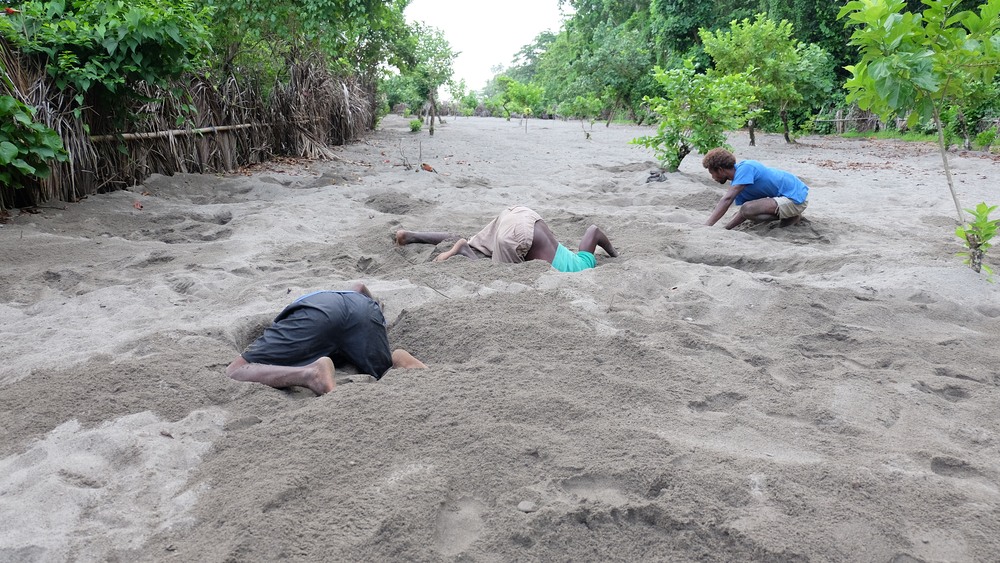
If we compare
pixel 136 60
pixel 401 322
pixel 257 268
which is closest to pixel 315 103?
pixel 136 60

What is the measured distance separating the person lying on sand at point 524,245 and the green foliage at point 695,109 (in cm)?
428

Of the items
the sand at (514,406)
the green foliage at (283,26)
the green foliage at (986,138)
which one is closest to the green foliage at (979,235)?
the sand at (514,406)

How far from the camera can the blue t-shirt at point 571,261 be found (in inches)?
172

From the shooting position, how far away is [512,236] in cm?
437

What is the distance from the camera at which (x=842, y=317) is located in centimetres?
347

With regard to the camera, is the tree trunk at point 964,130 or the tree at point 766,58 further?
the tree at point 766,58

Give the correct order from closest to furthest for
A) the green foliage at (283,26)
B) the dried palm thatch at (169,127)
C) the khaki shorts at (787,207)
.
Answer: the khaki shorts at (787,207), the dried palm thatch at (169,127), the green foliage at (283,26)

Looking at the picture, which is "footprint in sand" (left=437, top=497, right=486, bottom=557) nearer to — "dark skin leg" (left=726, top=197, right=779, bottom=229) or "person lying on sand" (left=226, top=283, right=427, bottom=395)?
"person lying on sand" (left=226, top=283, right=427, bottom=395)

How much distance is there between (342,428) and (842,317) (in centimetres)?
257

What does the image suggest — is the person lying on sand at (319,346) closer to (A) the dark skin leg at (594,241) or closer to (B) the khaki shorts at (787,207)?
(A) the dark skin leg at (594,241)

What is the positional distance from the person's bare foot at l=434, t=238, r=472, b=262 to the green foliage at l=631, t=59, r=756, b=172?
440 cm

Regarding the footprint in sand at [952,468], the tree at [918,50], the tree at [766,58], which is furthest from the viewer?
the tree at [766,58]

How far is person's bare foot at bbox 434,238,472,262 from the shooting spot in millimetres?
4543

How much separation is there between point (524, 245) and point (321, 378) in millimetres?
1966
